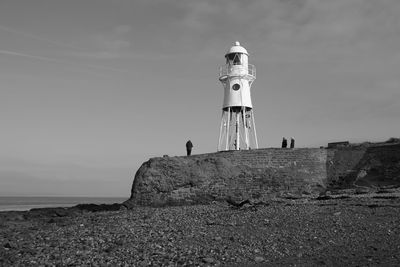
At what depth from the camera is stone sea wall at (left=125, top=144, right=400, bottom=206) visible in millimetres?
22547

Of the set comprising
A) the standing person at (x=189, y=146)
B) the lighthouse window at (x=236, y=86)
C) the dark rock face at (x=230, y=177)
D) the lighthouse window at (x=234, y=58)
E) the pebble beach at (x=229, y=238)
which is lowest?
the pebble beach at (x=229, y=238)

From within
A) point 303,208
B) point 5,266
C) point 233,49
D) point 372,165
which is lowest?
point 5,266

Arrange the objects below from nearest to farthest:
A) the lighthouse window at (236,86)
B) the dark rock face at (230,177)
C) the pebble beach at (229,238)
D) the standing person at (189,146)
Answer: the pebble beach at (229,238), the dark rock face at (230,177), the standing person at (189,146), the lighthouse window at (236,86)

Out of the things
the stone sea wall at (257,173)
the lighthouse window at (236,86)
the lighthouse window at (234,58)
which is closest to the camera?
the stone sea wall at (257,173)

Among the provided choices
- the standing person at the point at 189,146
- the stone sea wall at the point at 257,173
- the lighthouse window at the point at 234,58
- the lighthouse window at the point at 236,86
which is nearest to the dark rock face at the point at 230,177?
the stone sea wall at the point at 257,173

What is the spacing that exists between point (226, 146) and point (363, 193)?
12.1 metres

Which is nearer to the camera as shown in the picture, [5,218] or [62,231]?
[62,231]

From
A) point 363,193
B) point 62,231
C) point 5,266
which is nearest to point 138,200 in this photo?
point 62,231

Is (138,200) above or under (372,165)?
under

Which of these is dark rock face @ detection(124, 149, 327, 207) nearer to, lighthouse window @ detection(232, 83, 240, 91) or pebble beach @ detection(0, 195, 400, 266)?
pebble beach @ detection(0, 195, 400, 266)

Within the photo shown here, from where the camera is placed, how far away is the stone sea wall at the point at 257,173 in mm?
22547

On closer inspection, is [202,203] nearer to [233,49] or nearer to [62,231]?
[62,231]

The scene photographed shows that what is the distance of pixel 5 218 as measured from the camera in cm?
2039

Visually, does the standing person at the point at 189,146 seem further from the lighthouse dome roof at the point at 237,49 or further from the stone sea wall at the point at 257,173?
the lighthouse dome roof at the point at 237,49
